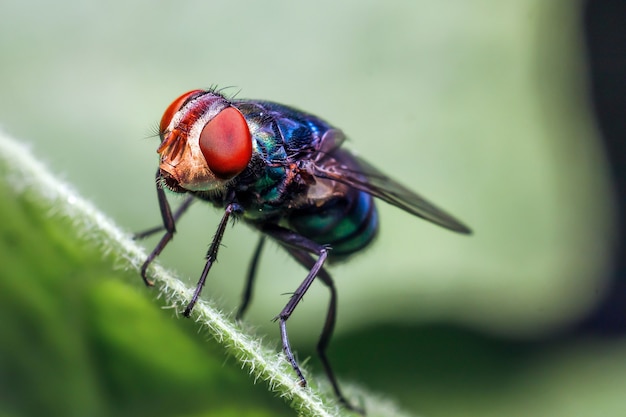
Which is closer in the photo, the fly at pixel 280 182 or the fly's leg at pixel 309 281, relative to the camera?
the fly at pixel 280 182

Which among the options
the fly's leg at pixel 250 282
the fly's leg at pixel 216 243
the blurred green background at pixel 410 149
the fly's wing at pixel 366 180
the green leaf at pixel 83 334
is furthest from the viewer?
the blurred green background at pixel 410 149

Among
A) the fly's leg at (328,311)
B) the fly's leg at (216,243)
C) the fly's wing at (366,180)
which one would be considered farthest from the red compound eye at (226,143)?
the fly's leg at (328,311)

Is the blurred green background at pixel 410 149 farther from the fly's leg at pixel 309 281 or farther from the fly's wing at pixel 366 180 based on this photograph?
the fly's wing at pixel 366 180

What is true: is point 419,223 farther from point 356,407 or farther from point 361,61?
point 356,407

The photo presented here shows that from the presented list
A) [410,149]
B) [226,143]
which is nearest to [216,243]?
[226,143]

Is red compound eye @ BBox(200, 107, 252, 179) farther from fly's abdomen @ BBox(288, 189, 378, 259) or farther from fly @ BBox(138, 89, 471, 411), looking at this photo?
fly's abdomen @ BBox(288, 189, 378, 259)

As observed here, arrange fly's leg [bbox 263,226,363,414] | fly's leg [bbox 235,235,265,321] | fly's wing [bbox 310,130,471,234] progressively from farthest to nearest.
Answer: fly's leg [bbox 235,235,265,321] → fly's wing [bbox 310,130,471,234] → fly's leg [bbox 263,226,363,414]

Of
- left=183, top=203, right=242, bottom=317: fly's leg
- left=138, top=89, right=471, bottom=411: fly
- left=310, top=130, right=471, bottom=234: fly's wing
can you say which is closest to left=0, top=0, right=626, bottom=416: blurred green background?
left=138, top=89, right=471, bottom=411: fly
